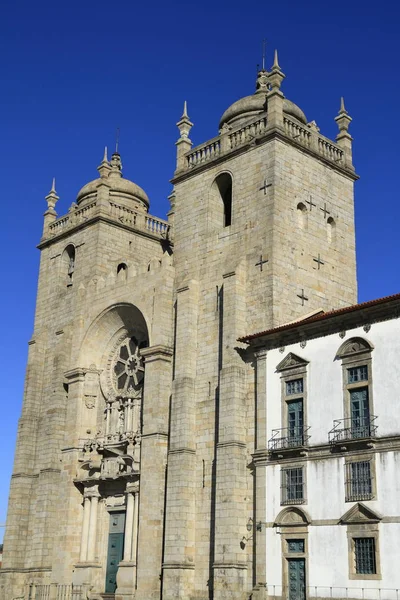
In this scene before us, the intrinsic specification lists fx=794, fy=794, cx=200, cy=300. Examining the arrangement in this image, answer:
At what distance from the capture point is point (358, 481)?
2319 centimetres

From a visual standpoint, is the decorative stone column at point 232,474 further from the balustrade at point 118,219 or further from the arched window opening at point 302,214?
the balustrade at point 118,219

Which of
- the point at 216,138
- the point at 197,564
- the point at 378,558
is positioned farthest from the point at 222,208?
the point at 378,558

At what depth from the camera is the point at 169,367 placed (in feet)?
105

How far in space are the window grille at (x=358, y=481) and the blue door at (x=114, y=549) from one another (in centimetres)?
1253

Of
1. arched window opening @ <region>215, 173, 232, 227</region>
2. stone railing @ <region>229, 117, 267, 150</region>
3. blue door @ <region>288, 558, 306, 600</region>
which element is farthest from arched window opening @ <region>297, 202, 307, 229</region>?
blue door @ <region>288, 558, 306, 600</region>

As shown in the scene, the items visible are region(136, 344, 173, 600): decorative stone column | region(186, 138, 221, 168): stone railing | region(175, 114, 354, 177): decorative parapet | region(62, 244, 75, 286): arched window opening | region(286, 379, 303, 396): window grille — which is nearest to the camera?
region(286, 379, 303, 396): window grille

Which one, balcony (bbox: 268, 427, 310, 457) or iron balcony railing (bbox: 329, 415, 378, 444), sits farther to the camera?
balcony (bbox: 268, 427, 310, 457)

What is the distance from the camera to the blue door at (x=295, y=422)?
25.5 meters

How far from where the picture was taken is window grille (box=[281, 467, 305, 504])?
24.9 metres

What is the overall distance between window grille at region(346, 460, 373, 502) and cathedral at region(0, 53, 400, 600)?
0.06 m

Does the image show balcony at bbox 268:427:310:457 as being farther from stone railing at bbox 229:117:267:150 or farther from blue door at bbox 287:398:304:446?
stone railing at bbox 229:117:267:150

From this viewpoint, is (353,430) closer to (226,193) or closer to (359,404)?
(359,404)

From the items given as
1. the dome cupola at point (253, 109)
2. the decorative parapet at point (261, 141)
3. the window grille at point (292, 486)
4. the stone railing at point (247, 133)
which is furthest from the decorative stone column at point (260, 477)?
the dome cupola at point (253, 109)

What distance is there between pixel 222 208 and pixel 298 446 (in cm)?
1259
